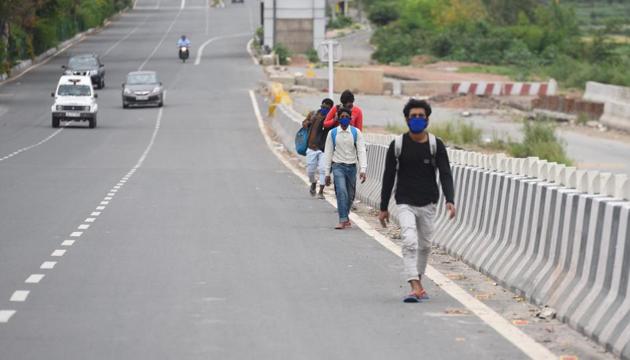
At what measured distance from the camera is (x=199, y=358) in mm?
9703

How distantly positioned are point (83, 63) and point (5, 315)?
63458 mm

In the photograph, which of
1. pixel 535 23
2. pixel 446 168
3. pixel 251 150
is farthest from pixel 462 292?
pixel 535 23

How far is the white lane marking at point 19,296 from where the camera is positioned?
12.6 m

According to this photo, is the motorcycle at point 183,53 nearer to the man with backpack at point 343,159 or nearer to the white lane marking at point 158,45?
the white lane marking at point 158,45

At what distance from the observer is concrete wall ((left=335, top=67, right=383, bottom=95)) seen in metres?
72.8

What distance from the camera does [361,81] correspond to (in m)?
72.9

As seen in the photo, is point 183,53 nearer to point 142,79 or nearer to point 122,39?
point 122,39

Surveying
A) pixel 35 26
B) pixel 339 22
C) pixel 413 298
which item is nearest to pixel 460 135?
pixel 413 298

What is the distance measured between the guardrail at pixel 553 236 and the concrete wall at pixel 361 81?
54954 mm

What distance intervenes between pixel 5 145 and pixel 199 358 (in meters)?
36.4

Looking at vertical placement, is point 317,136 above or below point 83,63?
above

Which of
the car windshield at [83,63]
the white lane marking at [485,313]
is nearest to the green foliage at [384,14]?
the car windshield at [83,63]

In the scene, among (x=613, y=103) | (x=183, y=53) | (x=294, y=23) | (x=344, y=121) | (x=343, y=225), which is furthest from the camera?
(x=294, y=23)

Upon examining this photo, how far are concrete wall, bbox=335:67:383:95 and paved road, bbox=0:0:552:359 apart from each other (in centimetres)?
3381
